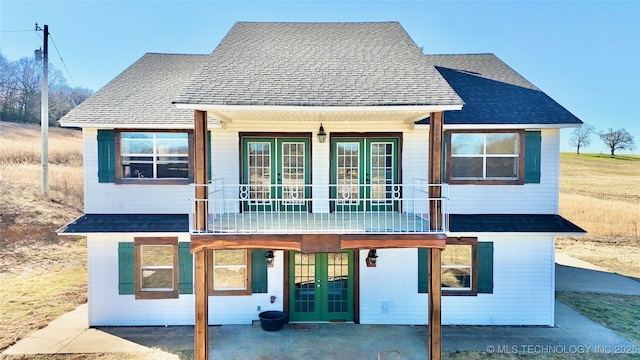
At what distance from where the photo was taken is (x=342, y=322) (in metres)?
10.8

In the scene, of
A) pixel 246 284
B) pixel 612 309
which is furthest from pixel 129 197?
pixel 612 309

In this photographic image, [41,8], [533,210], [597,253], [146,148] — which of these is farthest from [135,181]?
[41,8]

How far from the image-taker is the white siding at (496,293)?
423 inches

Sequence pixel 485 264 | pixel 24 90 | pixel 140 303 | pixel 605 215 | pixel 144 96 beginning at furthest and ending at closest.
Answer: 1. pixel 24 90
2. pixel 605 215
3. pixel 144 96
4. pixel 485 264
5. pixel 140 303

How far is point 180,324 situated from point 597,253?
64.6 feet

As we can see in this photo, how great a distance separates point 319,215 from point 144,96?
6.29 metres

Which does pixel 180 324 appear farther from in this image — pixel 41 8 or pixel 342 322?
pixel 41 8

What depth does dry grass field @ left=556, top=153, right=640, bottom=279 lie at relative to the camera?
1867cm

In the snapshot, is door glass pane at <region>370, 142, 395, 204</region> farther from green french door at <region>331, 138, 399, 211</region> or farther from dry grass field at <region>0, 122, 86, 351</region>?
dry grass field at <region>0, 122, 86, 351</region>

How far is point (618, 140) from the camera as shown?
40438 mm

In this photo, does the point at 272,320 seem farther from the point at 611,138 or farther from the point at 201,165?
the point at 611,138

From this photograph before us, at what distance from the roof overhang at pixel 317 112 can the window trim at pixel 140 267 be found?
3.57 metres

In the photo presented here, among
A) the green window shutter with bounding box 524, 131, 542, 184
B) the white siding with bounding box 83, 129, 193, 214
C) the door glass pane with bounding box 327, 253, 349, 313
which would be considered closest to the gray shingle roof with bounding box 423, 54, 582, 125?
the green window shutter with bounding box 524, 131, 542, 184
